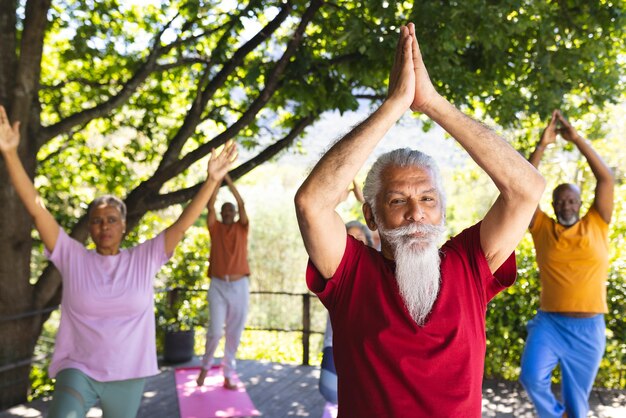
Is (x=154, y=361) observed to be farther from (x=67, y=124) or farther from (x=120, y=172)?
(x=120, y=172)

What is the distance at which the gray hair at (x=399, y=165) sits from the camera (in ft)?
7.25

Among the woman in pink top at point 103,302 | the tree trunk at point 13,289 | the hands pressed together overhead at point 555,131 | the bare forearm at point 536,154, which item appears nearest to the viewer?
the woman in pink top at point 103,302

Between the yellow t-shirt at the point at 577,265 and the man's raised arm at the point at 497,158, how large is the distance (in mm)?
3029

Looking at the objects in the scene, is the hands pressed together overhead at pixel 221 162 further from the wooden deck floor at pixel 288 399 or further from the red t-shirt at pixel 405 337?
the wooden deck floor at pixel 288 399

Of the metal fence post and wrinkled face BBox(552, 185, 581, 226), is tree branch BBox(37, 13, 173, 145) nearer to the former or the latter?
the metal fence post

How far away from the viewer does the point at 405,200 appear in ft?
7.09


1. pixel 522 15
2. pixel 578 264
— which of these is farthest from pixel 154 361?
pixel 522 15

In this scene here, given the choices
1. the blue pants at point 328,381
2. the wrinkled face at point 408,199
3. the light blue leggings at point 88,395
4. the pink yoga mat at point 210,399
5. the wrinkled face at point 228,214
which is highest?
the wrinkled face at point 228,214

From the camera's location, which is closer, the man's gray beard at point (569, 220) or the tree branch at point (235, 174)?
the man's gray beard at point (569, 220)

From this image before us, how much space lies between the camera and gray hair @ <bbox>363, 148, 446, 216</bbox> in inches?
87.0

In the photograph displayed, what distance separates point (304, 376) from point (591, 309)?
3.96 m

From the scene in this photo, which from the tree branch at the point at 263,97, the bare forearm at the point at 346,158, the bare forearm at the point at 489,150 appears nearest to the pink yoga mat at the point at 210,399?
the tree branch at the point at 263,97

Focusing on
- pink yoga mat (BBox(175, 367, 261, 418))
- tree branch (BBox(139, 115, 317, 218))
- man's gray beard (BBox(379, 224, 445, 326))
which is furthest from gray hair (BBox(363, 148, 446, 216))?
pink yoga mat (BBox(175, 367, 261, 418))

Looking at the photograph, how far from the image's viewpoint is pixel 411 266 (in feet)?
6.81
